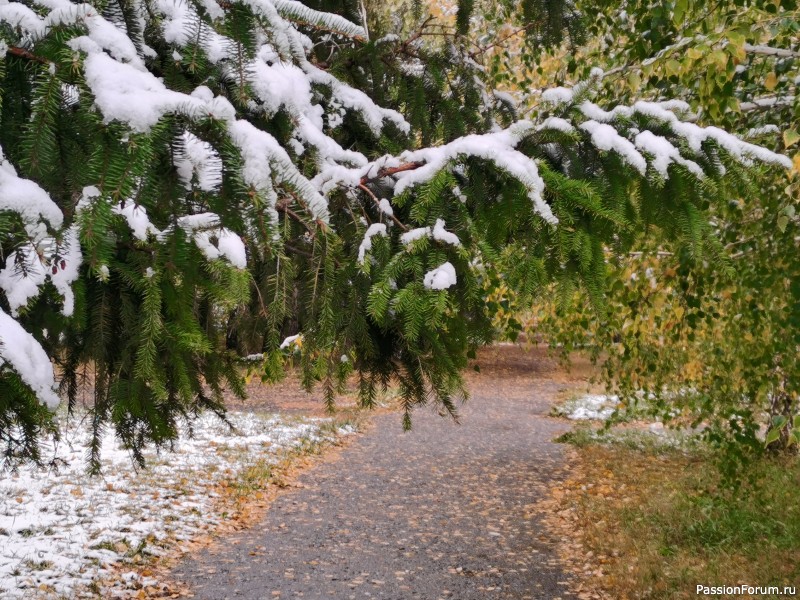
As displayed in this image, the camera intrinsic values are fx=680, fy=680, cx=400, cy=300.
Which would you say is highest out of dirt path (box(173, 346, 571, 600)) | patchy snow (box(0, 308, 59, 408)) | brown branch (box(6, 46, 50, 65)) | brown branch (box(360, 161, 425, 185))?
brown branch (box(6, 46, 50, 65))

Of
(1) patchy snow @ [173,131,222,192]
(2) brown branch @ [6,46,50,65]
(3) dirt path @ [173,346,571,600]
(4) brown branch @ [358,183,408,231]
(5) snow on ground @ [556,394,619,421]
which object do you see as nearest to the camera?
(2) brown branch @ [6,46,50,65]

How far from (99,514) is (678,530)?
495cm

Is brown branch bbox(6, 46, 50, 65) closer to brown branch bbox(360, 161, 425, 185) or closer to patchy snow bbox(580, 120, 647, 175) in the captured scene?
brown branch bbox(360, 161, 425, 185)

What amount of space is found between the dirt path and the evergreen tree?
2.53m

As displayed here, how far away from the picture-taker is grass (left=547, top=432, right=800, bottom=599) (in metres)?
4.76

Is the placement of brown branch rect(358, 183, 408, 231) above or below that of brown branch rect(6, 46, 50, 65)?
below

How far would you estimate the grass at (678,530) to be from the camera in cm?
476

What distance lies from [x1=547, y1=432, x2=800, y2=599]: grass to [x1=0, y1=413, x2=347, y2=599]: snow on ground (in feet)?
11.0

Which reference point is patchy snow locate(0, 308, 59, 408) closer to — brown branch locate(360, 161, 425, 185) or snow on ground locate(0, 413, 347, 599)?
brown branch locate(360, 161, 425, 185)

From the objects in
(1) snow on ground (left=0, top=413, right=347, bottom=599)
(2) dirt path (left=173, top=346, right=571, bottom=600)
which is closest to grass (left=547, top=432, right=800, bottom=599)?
(2) dirt path (left=173, top=346, right=571, bottom=600)

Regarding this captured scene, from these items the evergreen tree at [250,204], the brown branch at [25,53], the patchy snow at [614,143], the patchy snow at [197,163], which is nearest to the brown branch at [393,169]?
the evergreen tree at [250,204]

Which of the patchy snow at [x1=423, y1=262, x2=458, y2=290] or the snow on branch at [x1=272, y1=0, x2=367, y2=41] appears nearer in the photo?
the snow on branch at [x1=272, y1=0, x2=367, y2=41]

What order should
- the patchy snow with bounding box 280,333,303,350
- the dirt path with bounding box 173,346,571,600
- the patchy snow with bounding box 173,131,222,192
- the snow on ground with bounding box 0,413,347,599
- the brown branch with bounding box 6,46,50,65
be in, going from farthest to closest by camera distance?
the dirt path with bounding box 173,346,571,600, the snow on ground with bounding box 0,413,347,599, the patchy snow with bounding box 280,333,303,350, the patchy snow with bounding box 173,131,222,192, the brown branch with bounding box 6,46,50,65

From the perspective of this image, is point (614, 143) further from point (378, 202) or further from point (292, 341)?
point (292, 341)
